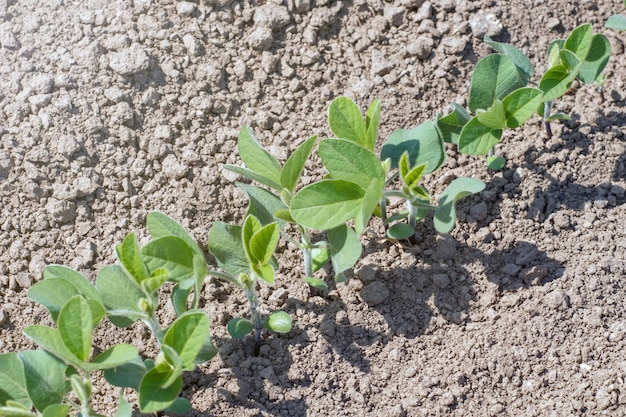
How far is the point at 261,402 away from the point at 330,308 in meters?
0.29

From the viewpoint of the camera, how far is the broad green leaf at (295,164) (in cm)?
194

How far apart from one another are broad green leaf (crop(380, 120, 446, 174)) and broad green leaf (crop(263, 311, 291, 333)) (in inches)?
18.2

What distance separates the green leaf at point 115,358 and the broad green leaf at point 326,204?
0.45m

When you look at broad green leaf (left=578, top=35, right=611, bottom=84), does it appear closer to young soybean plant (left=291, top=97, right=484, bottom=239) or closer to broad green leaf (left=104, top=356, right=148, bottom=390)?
young soybean plant (left=291, top=97, right=484, bottom=239)

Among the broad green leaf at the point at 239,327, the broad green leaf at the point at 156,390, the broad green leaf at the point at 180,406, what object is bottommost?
the broad green leaf at the point at 180,406

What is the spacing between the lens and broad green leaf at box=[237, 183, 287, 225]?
203cm

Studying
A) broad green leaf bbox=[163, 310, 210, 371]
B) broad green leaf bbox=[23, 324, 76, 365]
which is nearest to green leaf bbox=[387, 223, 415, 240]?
broad green leaf bbox=[163, 310, 210, 371]

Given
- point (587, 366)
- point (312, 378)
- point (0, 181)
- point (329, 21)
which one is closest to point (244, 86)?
point (329, 21)

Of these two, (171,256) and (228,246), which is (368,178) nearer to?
(228,246)

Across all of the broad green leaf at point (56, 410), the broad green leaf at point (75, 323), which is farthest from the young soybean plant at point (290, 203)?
the broad green leaf at point (56, 410)

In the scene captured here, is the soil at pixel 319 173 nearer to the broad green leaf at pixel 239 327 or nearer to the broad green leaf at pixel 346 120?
the broad green leaf at pixel 239 327

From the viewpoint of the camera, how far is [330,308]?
210 centimetres

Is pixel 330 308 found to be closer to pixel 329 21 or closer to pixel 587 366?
Answer: pixel 587 366

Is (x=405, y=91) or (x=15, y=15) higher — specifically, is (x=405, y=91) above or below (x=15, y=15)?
below
